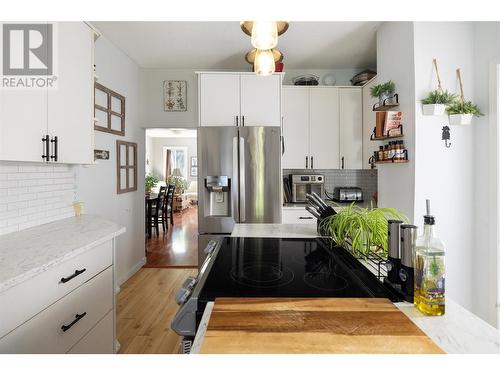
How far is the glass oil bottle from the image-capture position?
739 millimetres

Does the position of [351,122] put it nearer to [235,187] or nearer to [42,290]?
[235,187]

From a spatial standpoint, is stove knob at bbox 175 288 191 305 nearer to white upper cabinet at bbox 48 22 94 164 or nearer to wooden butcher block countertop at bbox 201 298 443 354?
wooden butcher block countertop at bbox 201 298 443 354

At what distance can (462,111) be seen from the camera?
7.25 ft

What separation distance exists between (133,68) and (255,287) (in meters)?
3.71

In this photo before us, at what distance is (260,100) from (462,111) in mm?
1896

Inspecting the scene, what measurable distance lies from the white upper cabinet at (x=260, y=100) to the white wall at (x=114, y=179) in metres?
1.45

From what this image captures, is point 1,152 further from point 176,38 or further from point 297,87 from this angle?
point 297,87

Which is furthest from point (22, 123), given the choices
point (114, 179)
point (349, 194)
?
point (349, 194)

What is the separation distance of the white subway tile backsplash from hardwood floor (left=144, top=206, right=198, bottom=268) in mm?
1988

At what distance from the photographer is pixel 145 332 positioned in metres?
2.36

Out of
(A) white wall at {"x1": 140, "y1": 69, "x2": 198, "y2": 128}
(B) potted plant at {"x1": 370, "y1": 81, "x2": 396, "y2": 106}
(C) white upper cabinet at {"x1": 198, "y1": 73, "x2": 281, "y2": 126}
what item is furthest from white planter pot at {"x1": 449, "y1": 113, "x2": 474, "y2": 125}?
(A) white wall at {"x1": 140, "y1": 69, "x2": 198, "y2": 128}

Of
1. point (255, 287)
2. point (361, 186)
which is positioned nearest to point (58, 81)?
point (255, 287)

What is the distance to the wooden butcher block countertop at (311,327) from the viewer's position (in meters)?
0.60
